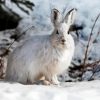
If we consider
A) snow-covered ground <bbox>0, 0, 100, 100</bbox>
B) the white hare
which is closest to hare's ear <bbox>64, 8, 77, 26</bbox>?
the white hare

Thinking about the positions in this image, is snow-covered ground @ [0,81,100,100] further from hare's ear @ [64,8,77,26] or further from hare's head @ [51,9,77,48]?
hare's ear @ [64,8,77,26]

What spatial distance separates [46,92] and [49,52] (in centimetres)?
71

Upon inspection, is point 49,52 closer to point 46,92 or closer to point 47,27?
point 46,92

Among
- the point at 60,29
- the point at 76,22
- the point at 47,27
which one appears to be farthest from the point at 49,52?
the point at 76,22

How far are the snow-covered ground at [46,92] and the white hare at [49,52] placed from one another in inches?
11.9

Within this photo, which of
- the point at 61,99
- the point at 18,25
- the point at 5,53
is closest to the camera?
the point at 61,99

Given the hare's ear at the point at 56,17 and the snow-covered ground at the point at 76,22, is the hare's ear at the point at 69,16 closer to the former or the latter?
the hare's ear at the point at 56,17

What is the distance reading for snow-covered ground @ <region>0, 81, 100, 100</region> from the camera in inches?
225

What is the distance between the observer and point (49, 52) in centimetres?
649

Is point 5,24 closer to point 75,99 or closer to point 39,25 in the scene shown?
point 39,25

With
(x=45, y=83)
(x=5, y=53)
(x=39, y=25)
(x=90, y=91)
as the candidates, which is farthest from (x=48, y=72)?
(x=39, y=25)

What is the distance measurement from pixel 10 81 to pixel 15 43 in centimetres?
209

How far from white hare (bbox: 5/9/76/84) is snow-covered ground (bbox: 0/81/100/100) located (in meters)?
0.30

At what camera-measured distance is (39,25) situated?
29.2 feet
